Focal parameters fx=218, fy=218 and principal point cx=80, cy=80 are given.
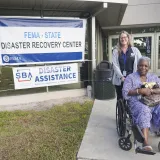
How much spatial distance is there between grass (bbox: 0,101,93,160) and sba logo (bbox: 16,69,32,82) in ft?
3.27

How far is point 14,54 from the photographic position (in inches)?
220

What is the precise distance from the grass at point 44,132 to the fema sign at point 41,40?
1.43 m

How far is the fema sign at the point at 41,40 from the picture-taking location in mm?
5512

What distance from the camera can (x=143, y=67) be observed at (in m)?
3.18

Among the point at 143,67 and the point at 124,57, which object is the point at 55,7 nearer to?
the point at 124,57

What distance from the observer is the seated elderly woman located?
2852 mm

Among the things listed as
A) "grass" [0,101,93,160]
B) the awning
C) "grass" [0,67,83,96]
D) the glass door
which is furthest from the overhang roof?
the glass door

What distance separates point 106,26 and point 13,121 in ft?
28.0

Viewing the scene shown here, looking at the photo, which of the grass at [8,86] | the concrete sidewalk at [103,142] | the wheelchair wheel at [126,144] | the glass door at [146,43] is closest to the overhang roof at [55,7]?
the grass at [8,86]

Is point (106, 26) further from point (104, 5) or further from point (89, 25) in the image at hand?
point (104, 5)

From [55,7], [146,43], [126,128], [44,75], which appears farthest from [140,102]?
[146,43]

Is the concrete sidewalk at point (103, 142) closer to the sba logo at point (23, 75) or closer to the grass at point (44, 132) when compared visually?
the grass at point (44, 132)

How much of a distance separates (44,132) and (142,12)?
9.61 metres

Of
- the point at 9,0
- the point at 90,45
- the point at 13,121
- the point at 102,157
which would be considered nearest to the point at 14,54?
the point at 9,0
